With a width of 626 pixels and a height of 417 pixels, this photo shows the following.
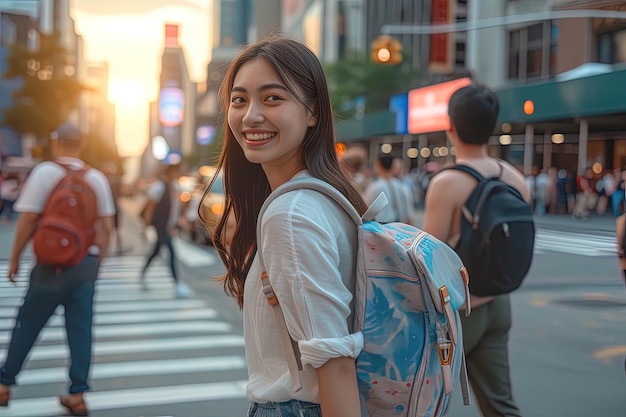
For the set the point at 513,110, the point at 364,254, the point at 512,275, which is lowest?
the point at 512,275

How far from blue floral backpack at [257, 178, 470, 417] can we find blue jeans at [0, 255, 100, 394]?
326 centimetres

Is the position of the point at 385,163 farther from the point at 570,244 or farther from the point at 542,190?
the point at 570,244

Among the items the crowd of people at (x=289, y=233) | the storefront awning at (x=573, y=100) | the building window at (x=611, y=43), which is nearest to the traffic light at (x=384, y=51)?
the storefront awning at (x=573, y=100)

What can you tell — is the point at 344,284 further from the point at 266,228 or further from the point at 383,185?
the point at 383,185

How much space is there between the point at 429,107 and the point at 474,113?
123ft

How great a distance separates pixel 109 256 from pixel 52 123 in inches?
489

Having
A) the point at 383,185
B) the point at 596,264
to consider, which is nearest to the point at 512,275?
the point at 383,185

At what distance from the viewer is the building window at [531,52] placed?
2869 centimetres

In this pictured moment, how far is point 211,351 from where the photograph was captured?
6.79 m

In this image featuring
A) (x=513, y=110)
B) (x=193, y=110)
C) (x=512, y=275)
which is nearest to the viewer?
(x=512, y=275)

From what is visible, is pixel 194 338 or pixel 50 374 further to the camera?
pixel 194 338

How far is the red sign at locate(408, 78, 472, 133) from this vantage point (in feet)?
126

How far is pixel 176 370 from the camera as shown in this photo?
20.0 ft

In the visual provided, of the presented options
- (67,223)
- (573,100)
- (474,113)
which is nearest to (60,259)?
(67,223)
